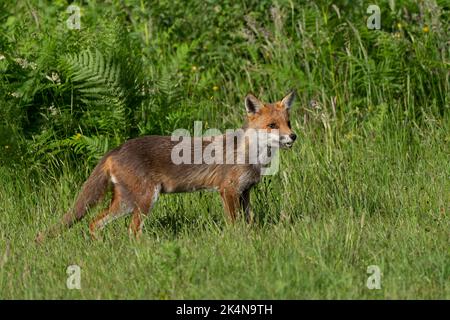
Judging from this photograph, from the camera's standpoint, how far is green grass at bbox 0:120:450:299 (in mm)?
6078

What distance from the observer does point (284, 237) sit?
23.1ft

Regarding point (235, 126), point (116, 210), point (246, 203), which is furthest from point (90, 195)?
point (235, 126)

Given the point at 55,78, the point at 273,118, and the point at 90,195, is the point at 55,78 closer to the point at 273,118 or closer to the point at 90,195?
the point at 90,195

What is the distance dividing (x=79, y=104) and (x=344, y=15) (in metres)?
3.66

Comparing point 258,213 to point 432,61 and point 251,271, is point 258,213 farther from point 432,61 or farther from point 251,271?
point 432,61

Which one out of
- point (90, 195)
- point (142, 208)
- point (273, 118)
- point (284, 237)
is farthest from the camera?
point (273, 118)

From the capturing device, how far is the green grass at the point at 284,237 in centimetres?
608

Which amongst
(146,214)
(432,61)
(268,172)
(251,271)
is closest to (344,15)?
(432,61)

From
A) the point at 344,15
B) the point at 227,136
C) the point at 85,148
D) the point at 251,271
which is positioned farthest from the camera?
the point at 344,15

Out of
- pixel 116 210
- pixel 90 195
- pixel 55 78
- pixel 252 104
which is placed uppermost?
pixel 55 78

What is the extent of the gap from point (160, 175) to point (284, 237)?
5.54 feet

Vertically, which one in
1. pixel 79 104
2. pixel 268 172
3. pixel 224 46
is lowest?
pixel 268 172

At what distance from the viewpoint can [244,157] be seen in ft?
27.5

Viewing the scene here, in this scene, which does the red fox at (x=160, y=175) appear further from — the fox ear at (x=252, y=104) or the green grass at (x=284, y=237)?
the green grass at (x=284, y=237)
